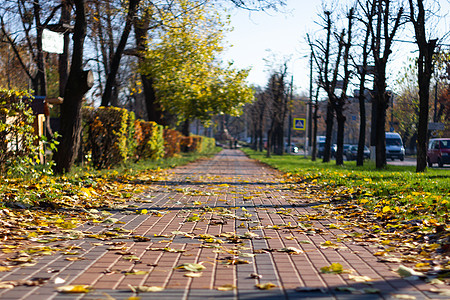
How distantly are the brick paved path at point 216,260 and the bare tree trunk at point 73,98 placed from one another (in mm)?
4988

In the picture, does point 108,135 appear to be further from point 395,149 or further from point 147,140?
point 395,149

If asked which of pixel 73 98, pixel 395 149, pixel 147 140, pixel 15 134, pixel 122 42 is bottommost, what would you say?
pixel 395 149

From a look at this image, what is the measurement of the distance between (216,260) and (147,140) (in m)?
19.6

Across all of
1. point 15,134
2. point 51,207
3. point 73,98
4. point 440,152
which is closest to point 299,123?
point 440,152

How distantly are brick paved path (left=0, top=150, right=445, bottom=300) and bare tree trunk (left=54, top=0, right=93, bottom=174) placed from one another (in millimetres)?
4988

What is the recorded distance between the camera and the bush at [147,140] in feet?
74.4

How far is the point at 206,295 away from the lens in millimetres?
4027

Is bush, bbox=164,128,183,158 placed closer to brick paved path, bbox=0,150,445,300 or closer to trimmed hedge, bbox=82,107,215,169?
trimmed hedge, bbox=82,107,215,169

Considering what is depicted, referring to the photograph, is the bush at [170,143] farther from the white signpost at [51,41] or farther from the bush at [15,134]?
the bush at [15,134]

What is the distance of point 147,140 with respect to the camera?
80.3 feet

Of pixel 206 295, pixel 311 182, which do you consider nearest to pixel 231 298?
pixel 206 295

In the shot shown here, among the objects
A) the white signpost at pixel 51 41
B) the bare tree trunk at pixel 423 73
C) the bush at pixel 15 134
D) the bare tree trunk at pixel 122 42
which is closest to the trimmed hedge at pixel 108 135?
the bare tree trunk at pixel 122 42

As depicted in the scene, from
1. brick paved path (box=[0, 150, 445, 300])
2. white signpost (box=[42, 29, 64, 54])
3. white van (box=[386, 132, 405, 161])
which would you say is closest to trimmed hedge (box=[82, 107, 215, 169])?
white signpost (box=[42, 29, 64, 54])

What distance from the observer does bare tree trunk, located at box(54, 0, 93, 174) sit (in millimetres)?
12984
